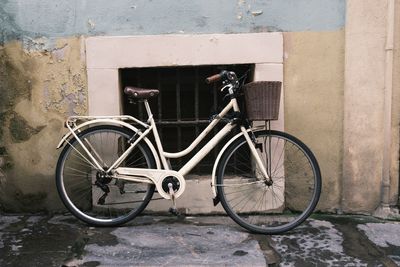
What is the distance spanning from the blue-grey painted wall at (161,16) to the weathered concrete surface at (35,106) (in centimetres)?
17

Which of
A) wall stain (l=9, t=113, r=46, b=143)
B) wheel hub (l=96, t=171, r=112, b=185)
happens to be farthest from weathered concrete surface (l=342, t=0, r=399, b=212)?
wall stain (l=9, t=113, r=46, b=143)

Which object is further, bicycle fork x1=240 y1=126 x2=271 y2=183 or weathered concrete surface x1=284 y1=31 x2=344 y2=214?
weathered concrete surface x1=284 y1=31 x2=344 y2=214

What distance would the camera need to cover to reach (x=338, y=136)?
4.64 m

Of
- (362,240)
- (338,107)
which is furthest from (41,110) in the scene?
(362,240)

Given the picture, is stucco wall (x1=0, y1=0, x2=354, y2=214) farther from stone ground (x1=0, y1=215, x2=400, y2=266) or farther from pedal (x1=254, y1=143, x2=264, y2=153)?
stone ground (x1=0, y1=215, x2=400, y2=266)

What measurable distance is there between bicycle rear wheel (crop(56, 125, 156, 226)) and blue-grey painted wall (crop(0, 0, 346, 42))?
95 cm

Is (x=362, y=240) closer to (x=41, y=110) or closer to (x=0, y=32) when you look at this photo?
(x=41, y=110)

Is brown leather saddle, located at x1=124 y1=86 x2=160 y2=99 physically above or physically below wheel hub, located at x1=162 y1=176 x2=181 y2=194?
above

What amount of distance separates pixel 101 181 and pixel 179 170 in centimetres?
67

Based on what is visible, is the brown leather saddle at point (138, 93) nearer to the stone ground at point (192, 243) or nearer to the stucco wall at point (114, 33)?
the stucco wall at point (114, 33)

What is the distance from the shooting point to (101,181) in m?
4.33

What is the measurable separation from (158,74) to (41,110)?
3.59 feet

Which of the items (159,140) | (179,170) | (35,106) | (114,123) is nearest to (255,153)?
(179,170)

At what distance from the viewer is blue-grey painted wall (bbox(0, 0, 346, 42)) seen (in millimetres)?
4488
